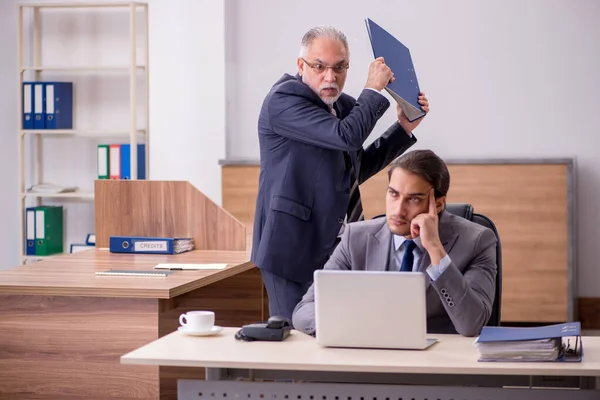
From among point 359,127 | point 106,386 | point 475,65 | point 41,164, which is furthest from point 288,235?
point 41,164

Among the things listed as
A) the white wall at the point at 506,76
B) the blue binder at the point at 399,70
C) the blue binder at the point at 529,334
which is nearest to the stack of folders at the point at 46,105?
the white wall at the point at 506,76

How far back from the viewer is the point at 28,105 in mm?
6355

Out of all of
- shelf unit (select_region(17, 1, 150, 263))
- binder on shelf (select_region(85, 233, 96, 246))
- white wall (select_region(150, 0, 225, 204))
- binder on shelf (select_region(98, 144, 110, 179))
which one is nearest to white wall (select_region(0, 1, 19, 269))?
shelf unit (select_region(17, 1, 150, 263))

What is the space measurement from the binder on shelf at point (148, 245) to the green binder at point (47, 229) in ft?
7.95

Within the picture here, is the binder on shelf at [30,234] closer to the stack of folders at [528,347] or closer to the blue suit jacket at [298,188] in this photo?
the blue suit jacket at [298,188]

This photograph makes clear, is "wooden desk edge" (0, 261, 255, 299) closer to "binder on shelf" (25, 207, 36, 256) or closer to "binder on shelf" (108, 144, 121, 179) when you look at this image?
"binder on shelf" (108, 144, 121, 179)

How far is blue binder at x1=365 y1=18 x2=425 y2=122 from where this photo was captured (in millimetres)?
2953

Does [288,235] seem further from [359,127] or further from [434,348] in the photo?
[434,348]

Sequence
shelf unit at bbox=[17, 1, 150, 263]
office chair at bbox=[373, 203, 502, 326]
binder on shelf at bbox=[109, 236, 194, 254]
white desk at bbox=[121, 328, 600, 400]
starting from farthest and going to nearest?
shelf unit at bbox=[17, 1, 150, 263] → binder on shelf at bbox=[109, 236, 194, 254] → office chair at bbox=[373, 203, 502, 326] → white desk at bbox=[121, 328, 600, 400]

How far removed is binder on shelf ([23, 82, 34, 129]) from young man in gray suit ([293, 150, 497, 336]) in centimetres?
420

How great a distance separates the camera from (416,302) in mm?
2057

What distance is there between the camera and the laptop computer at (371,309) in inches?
81.0

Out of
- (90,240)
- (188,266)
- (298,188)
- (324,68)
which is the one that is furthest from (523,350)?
(90,240)

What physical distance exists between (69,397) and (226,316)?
1227 mm
